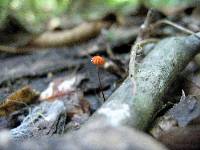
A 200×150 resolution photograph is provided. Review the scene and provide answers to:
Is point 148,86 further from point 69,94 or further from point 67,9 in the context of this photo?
point 67,9

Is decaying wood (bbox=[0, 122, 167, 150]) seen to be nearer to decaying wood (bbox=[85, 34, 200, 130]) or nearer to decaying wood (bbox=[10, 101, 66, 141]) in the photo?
decaying wood (bbox=[85, 34, 200, 130])

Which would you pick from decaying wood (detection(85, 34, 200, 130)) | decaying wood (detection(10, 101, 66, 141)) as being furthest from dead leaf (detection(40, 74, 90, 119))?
decaying wood (detection(85, 34, 200, 130))

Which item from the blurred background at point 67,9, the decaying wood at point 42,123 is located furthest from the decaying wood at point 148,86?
the blurred background at point 67,9

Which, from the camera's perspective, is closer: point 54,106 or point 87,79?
point 54,106

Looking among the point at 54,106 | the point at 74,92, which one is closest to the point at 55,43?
the point at 74,92

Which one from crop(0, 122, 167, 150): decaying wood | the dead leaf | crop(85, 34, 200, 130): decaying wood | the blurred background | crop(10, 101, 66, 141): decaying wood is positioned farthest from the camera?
the blurred background

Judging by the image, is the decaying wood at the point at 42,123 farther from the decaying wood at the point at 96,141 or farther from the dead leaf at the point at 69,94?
the decaying wood at the point at 96,141

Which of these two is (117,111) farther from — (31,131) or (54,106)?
(54,106)
